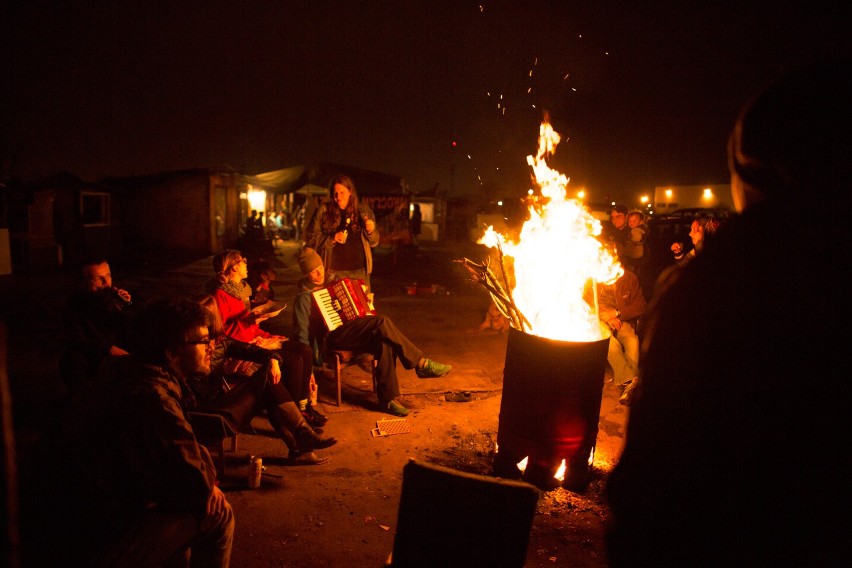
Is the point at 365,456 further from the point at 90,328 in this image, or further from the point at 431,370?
the point at 90,328

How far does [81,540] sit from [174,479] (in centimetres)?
38

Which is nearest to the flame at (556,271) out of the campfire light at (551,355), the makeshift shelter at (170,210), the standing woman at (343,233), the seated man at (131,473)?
the campfire light at (551,355)

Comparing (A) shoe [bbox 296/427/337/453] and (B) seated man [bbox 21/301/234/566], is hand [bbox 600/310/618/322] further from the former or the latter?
(B) seated man [bbox 21/301/234/566]

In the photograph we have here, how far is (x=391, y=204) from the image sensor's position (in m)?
18.4

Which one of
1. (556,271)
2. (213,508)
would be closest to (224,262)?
(213,508)

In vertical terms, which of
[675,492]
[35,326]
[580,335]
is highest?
[675,492]

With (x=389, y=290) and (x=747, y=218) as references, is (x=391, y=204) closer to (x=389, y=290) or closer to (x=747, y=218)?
(x=389, y=290)

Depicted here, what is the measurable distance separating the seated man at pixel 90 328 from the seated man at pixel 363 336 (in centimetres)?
169

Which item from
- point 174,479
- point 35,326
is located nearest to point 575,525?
point 174,479

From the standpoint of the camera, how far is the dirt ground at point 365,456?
3475 mm

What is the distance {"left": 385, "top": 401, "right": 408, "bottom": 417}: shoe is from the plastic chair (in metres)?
3.46

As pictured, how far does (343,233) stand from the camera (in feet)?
22.3

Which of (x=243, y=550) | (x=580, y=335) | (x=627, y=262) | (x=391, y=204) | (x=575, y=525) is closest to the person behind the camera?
(x=243, y=550)

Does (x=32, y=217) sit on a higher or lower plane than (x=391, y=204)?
lower
